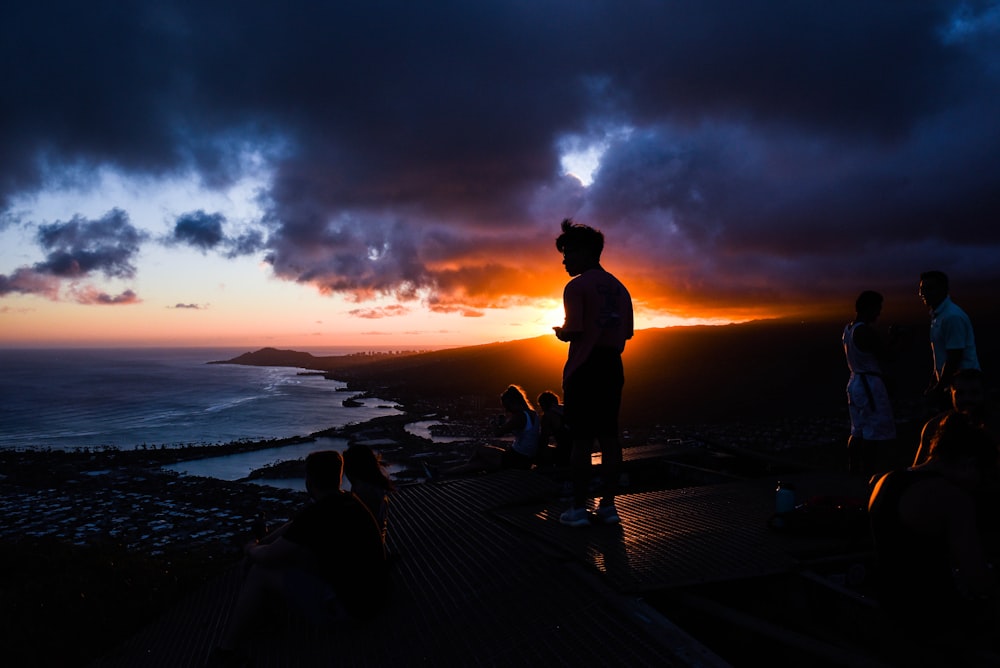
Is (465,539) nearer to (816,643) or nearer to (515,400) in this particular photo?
(816,643)

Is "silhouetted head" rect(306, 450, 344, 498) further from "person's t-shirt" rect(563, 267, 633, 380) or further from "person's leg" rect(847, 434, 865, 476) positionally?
"person's leg" rect(847, 434, 865, 476)

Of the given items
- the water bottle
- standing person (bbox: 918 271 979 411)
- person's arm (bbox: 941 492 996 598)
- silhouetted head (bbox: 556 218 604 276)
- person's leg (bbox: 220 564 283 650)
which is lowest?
person's leg (bbox: 220 564 283 650)

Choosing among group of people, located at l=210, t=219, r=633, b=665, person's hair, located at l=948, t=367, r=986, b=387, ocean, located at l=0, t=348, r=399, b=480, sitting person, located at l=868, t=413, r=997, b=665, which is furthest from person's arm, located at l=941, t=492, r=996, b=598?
ocean, located at l=0, t=348, r=399, b=480

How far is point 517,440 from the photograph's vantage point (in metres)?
9.27

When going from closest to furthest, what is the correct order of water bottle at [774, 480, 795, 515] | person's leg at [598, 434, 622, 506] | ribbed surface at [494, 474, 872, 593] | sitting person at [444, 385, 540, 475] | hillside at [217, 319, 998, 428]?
1. ribbed surface at [494, 474, 872, 593]
2. water bottle at [774, 480, 795, 515]
3. person's leg at [598, 434, 622, 506]
4. sitting person at [444, 385, 540, 475]
5. hillside at [217, 319, 998, 428]

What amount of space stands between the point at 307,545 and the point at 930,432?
4.25m

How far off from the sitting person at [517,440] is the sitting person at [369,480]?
3821mm

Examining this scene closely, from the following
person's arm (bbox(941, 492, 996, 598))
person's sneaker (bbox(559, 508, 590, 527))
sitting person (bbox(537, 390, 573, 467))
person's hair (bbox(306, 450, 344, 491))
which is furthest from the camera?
sitting person (bbox(537, 390, 573, 467))

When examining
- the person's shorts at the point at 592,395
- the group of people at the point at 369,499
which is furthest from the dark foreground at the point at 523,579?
the person's shorts at the point at 592,395

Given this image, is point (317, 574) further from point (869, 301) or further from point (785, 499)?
point (869, 301)

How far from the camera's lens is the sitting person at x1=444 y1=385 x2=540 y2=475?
361 inches

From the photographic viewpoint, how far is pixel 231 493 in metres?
27.7

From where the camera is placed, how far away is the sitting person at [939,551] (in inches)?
119

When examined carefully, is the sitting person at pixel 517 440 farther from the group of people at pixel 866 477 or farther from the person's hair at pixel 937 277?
the person's hair at pixel 937 277
